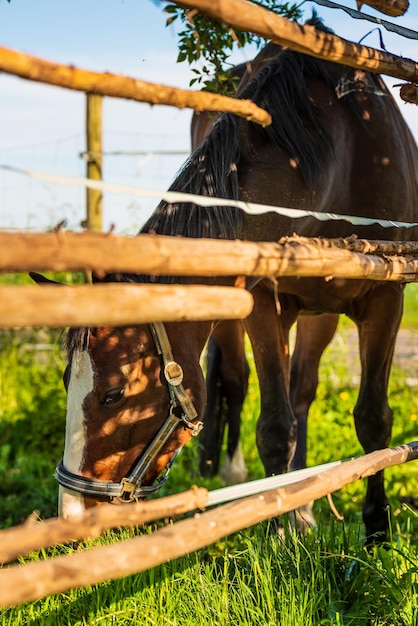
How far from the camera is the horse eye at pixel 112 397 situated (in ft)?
8.13

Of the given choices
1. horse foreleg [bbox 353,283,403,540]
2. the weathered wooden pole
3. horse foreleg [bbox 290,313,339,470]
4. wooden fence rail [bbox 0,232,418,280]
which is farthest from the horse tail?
wooden fence rail [bbox 0,232,418,280]

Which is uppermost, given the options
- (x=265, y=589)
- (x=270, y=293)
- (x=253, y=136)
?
(x=253, y=136)

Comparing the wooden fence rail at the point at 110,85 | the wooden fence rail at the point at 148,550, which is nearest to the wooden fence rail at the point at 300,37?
the wooden fence rail at the point at 110,85

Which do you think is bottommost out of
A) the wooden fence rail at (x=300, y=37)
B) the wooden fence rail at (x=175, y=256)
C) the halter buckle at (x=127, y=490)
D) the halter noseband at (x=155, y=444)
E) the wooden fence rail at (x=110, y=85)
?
the halter buckle at (x=127, y=490)

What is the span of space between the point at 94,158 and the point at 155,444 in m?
4.21

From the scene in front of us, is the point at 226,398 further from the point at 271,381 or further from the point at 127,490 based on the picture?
the point at 127,490

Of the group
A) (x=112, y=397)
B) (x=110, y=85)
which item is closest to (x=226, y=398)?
(x=112, y=397)

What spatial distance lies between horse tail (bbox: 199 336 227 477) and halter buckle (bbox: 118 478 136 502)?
2191 millimetres

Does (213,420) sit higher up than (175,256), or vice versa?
(175,256)

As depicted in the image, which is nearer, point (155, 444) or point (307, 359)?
point (155, 444)

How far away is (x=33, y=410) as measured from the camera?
217 inches

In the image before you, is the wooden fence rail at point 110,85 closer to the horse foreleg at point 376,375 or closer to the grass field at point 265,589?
the grass field at point 265,589

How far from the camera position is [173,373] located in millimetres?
2568

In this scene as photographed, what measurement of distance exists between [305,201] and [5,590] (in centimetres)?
207
